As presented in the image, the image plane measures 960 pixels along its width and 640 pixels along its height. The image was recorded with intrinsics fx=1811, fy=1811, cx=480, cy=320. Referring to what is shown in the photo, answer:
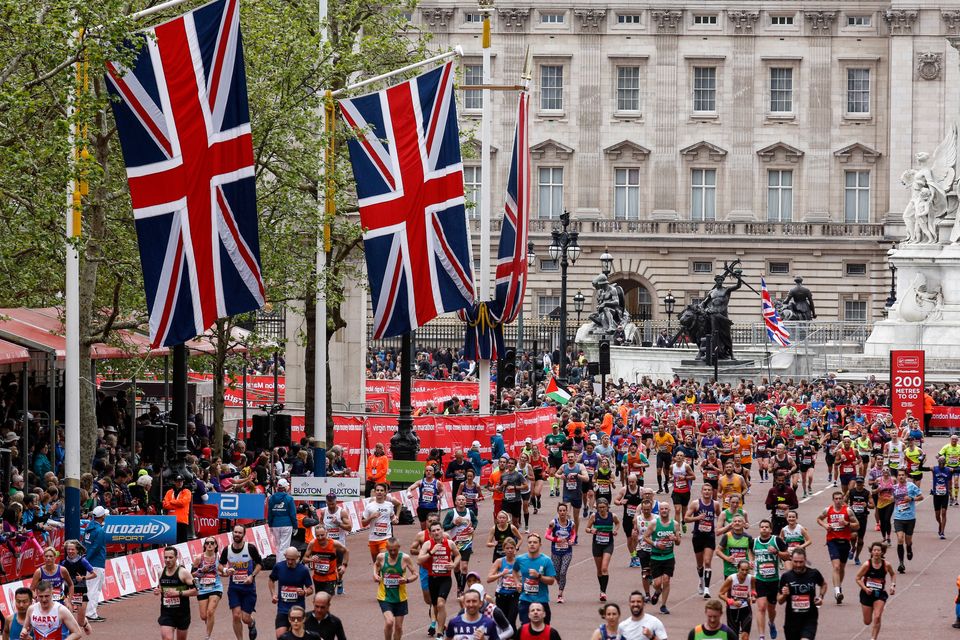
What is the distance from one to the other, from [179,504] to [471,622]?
27.8 ft

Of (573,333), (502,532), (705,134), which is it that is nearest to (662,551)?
(502,532)

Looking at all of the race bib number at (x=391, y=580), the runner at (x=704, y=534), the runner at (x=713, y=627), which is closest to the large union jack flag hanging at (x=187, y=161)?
the race bib number at (x=391, y=580)

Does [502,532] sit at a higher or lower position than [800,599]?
higher

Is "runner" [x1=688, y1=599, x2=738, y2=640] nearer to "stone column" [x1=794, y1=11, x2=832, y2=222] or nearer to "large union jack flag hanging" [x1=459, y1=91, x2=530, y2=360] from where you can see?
"large union jack flag hanging" [x1=459, y1=91, x2=530, y2=360]

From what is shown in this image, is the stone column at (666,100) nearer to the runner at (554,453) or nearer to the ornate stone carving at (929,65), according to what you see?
the ornate stone carving at (929,65)

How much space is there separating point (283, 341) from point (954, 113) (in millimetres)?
57664

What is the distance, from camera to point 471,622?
17.3 meters

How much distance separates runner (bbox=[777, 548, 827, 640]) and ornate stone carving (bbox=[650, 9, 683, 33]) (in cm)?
6791

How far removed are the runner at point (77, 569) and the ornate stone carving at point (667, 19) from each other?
68.0 meters

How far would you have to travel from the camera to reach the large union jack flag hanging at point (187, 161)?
20.9m

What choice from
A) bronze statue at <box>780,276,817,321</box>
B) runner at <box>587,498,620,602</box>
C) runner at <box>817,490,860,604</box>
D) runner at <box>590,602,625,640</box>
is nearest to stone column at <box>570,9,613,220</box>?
bronze statue at <box>780,276,817,321</box>

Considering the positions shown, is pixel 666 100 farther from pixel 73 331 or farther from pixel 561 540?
pixel 73 331

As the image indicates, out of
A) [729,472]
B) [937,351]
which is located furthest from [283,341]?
[937,351]

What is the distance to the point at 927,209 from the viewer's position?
60.0 metres
